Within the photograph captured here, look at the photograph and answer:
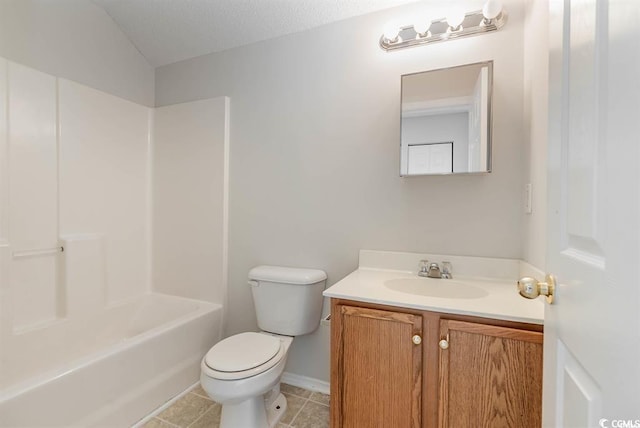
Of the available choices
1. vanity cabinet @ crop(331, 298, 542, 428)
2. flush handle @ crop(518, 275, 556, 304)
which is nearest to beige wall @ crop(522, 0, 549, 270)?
vanity cabinet @ crop(331, 298, 542, 428)

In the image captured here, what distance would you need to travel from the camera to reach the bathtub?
4.02ft

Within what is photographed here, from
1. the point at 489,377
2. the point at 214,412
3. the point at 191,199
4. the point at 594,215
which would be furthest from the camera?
the point at 191,199

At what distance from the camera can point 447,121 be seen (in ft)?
4.82

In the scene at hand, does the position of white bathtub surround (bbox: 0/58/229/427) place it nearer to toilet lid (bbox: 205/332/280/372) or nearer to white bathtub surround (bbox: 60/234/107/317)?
white bathtub surround (bbox: 60/234/107/317)

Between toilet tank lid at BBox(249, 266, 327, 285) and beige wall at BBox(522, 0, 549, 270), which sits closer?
beige wall at BBox(522, 0, 549, 270)

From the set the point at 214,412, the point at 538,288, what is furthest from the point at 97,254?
the point at 538,288

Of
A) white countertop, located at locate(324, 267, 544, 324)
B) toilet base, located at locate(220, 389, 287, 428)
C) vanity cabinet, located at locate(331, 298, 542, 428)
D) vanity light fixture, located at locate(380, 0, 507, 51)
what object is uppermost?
vanity light fixture, located at locate(380, 0, 507, 51)

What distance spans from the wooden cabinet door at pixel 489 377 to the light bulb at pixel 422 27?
1.42 meters

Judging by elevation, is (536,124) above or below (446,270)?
above

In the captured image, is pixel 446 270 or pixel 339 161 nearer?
pixel 446 270

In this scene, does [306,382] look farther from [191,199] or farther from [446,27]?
[446,27]

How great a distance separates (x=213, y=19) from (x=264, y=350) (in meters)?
2.04

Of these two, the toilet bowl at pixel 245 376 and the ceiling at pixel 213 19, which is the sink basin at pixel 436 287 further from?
the ceiling at pixel 213 19

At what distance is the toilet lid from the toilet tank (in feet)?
0.41
